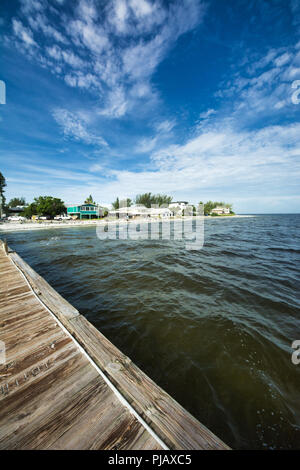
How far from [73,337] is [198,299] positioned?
13.0 feet

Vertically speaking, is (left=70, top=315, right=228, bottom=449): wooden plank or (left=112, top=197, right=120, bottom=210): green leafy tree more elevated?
(left=112, top=197, right=120, bottom=210): green leafy tree

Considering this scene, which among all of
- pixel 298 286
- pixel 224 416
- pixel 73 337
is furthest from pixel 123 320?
pixel 298 286

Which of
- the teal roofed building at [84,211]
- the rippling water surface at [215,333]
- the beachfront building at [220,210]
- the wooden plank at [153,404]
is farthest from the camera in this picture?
the beachfront building at [220,210]

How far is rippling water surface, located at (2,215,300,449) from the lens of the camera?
235cm

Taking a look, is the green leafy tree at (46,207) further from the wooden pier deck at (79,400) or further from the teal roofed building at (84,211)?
the wooden pier deck at (79,400)

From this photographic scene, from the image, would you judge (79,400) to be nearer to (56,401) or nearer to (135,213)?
(56,401)

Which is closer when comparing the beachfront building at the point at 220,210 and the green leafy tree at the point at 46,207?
the green leafy tree at the point at 46,207

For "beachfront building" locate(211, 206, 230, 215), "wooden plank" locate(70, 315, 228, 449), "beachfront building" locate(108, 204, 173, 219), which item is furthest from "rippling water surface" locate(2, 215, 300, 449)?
"beachfront building" locate(211, 206, 230, 215)

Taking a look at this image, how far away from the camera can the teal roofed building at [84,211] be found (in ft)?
173

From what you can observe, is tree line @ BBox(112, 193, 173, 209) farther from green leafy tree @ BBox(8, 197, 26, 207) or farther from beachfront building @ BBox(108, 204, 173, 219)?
green leafy tree @ BBox(8, 197, 26, 207)

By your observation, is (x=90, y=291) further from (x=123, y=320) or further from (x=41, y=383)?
(x=41, y=383)

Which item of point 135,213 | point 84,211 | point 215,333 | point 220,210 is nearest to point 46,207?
point 84,211

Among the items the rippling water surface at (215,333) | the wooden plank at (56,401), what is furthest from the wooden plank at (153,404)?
the rippling water surface at (215,333)

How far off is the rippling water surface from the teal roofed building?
48885 millimetres
